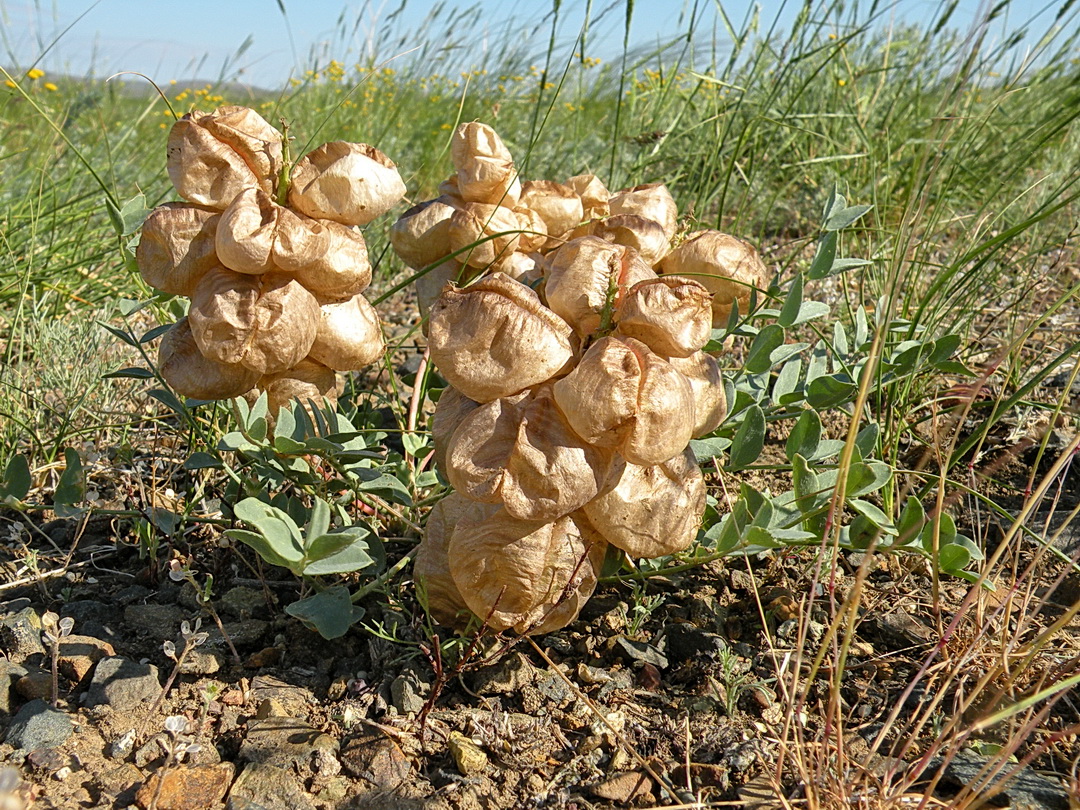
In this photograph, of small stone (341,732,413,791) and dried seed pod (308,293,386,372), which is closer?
small stone (341,732,413,791)

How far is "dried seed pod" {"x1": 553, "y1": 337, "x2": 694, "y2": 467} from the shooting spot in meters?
1.31

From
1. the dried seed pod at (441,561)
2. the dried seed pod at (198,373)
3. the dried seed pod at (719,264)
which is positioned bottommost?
the dried seed pod at (441,561)

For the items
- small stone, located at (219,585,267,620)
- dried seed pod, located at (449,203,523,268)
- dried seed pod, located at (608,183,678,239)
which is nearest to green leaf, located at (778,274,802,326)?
dried seed pod, located at (608,183,678,239)

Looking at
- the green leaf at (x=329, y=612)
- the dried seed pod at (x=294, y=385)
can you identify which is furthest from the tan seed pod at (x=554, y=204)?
the green leaf at (x=329, y=612)

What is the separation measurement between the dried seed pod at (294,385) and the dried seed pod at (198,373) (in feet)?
0.38

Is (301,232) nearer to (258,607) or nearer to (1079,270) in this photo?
(258,607)

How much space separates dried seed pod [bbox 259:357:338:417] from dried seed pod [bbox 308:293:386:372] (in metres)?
0.05

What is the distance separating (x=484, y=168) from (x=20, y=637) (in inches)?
47.2

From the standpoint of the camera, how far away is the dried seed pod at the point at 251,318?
1552mm

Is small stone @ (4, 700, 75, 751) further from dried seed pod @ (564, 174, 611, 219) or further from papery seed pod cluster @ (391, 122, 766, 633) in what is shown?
dried seed pod @ (564, 174, 611, 219)

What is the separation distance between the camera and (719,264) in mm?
1640

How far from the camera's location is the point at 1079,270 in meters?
3.35

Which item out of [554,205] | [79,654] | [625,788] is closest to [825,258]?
[554,205]

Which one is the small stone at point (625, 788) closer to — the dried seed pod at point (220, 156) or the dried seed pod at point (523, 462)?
the dried seed pod at point (523, 462)
